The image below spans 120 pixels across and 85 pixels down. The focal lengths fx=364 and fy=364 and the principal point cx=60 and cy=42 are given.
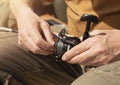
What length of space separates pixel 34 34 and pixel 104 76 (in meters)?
0.28

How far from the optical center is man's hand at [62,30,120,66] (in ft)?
3.33

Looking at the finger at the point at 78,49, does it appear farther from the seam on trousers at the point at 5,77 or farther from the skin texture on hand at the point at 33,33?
the seam on trousers at the point at 5,77

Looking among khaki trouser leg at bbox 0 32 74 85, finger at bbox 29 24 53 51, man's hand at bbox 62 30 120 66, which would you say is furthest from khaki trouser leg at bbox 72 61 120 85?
khaki trouser leg at bbox 0 32 74 85

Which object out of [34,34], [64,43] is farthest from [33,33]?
[64,43]

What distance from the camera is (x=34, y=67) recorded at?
4.27 ft

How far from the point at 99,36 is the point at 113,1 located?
0.18m

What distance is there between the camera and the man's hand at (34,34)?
1122mm

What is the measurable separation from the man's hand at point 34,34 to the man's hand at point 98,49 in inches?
4.4

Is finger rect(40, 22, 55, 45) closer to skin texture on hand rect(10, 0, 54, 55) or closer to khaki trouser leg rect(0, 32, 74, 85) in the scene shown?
skin texture on hand rect(10, 0, 54, 55)

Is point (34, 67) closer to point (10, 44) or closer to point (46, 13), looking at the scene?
point (10, 44)

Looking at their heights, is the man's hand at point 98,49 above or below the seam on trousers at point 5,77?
above

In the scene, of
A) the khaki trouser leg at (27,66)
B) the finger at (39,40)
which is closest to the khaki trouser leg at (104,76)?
the finger at (39,40)

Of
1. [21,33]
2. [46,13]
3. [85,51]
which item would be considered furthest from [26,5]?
[46,13]

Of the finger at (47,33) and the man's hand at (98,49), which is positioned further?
the finger at (47,33)
